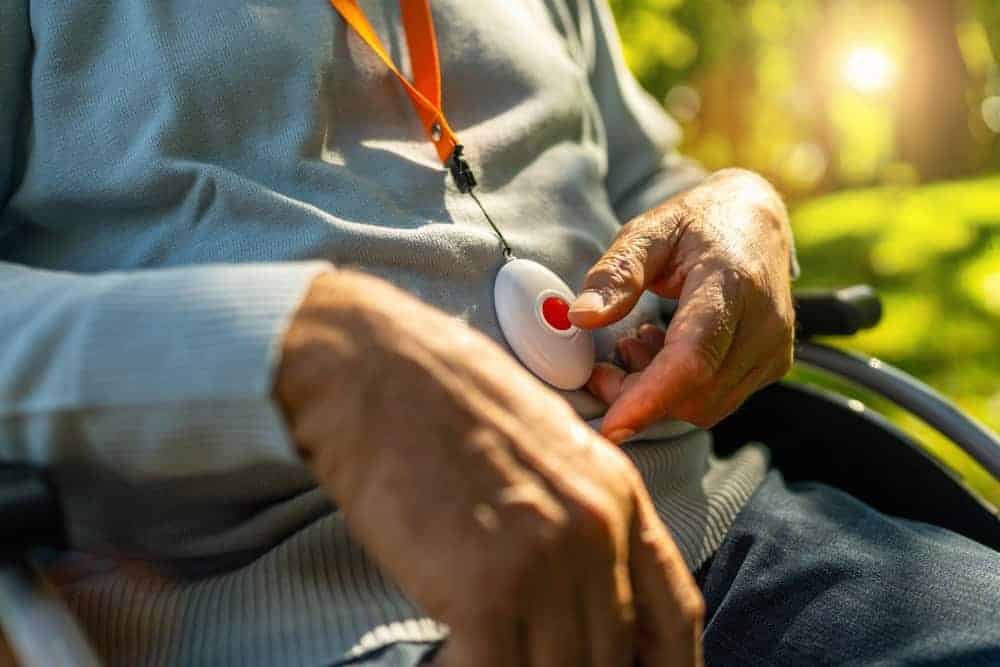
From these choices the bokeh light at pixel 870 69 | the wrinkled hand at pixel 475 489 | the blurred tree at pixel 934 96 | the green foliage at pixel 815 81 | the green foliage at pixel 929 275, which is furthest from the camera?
the bokeh light at pixel 870 69

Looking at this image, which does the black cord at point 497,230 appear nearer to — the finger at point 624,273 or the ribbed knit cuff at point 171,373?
the finger at point 624,273

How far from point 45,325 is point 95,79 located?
1.20 ft

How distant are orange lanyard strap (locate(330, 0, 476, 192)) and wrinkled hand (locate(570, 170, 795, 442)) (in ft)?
0.63

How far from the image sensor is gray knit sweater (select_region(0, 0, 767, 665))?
0.61m

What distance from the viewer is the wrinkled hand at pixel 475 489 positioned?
1.75 ft

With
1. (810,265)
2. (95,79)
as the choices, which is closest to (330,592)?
(95,79)

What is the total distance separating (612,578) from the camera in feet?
1.85

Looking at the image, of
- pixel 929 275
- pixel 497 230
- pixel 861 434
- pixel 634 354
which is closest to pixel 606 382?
pixel 634 354

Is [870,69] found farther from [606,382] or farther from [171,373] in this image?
[171,373]

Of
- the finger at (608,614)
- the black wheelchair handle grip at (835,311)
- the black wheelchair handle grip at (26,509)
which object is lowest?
the black wheelchair handle grip at (835,311)

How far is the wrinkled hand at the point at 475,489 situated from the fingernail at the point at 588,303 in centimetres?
29

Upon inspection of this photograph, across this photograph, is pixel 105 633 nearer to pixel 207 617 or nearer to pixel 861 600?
pixel 207 617

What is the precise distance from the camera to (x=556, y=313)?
967mm

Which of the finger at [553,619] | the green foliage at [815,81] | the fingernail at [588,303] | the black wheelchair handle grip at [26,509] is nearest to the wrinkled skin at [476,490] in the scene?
the finger at [553,619]
